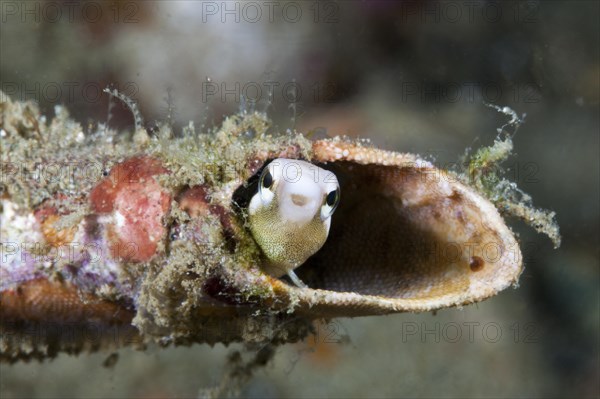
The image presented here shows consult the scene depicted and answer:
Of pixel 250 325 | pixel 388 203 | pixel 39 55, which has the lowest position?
pixel 250 325

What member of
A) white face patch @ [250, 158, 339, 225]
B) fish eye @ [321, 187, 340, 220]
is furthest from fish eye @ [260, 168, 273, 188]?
fish eye @ [321, 187, 340, 220]

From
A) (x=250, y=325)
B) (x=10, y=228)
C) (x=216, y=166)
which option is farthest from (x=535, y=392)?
(x=10, y=228)

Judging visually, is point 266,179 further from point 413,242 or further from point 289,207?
point 413,242

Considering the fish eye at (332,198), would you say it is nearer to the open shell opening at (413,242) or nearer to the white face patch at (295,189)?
the white face patch at (295,189)

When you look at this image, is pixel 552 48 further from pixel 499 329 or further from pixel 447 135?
pixel 499 329

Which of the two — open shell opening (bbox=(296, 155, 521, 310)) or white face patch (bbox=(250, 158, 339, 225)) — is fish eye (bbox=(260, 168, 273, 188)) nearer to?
white face patch (bbox=(250, 158, 339, 225))

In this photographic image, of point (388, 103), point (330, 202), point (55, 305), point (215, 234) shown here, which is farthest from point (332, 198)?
point (388, 103)

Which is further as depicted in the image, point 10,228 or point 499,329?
point 499,329
